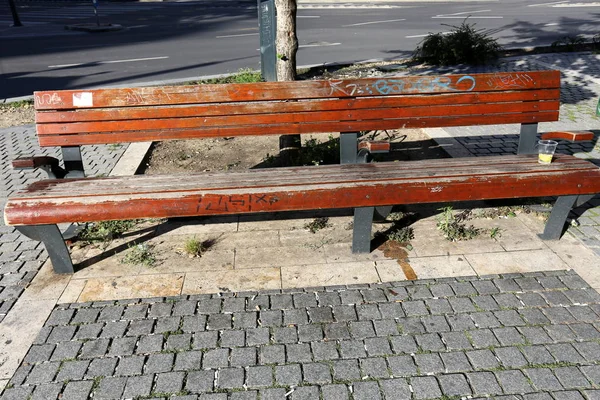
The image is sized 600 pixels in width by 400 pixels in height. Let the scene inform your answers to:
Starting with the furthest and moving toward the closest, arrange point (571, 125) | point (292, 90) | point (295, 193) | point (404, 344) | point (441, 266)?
point (571, 125), point (292, 90), point (441, 266), point (295, 193), point (404, 344)

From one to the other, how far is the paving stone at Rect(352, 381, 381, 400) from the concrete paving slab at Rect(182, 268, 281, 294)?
103 centimetres

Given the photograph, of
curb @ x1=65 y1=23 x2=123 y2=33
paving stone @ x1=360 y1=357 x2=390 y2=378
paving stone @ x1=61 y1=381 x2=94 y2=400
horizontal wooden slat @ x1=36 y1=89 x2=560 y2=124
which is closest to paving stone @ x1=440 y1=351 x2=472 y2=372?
paving stone @ x1=360 y1=357 x2=390 y2=378

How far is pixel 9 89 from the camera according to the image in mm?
10117

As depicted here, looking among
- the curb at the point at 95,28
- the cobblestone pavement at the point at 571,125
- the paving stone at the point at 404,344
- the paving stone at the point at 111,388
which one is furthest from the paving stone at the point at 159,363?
the curb at the point at 95,28

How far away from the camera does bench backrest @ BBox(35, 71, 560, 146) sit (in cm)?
408

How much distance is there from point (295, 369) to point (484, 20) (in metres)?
18.0

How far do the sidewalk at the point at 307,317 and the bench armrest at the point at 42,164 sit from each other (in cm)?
61

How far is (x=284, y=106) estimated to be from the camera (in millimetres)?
4234

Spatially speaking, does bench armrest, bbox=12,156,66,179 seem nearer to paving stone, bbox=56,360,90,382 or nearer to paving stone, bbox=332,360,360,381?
paving stone, bbox=56,360,90,382

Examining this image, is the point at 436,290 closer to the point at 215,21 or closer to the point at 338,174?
the point at 338,174

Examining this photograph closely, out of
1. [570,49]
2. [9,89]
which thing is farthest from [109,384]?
[570,49]

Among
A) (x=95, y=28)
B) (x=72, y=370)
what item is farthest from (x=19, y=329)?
(x=95, y=28)

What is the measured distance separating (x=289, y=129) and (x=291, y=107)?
180mm

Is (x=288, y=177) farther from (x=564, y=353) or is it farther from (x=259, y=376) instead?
(x=564, y=353)
